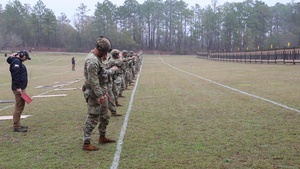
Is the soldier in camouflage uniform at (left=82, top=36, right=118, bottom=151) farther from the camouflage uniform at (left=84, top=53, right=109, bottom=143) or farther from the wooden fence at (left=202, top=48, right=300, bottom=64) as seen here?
the wooden fence at (left=202, top=48, right=300, bottom=64)

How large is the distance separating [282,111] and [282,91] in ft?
13.1

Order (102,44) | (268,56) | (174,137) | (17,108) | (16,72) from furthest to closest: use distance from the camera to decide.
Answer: (268,56)
(17,108)
(16,72)
(174,137)
(102,44)

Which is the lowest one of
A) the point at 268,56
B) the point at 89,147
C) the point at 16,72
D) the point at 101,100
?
the point at 89,147

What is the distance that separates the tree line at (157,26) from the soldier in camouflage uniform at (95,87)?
93.0m

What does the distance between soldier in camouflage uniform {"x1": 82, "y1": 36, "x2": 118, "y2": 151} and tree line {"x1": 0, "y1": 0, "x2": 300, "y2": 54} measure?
305 feet

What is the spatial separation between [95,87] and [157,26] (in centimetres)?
11545

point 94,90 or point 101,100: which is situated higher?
point 94,90

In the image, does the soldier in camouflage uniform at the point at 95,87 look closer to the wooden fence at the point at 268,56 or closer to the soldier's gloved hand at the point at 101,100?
the soldier's gloved hand at the point at 101,100

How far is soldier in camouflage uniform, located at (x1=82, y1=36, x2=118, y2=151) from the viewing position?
5605mm

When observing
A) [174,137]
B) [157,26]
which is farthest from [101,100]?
[157,26]

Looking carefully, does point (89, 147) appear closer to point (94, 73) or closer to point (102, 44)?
point (94, 73)

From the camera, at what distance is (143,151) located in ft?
18.4

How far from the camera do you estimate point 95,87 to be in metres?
5.59

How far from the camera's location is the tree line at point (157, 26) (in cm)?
10150
